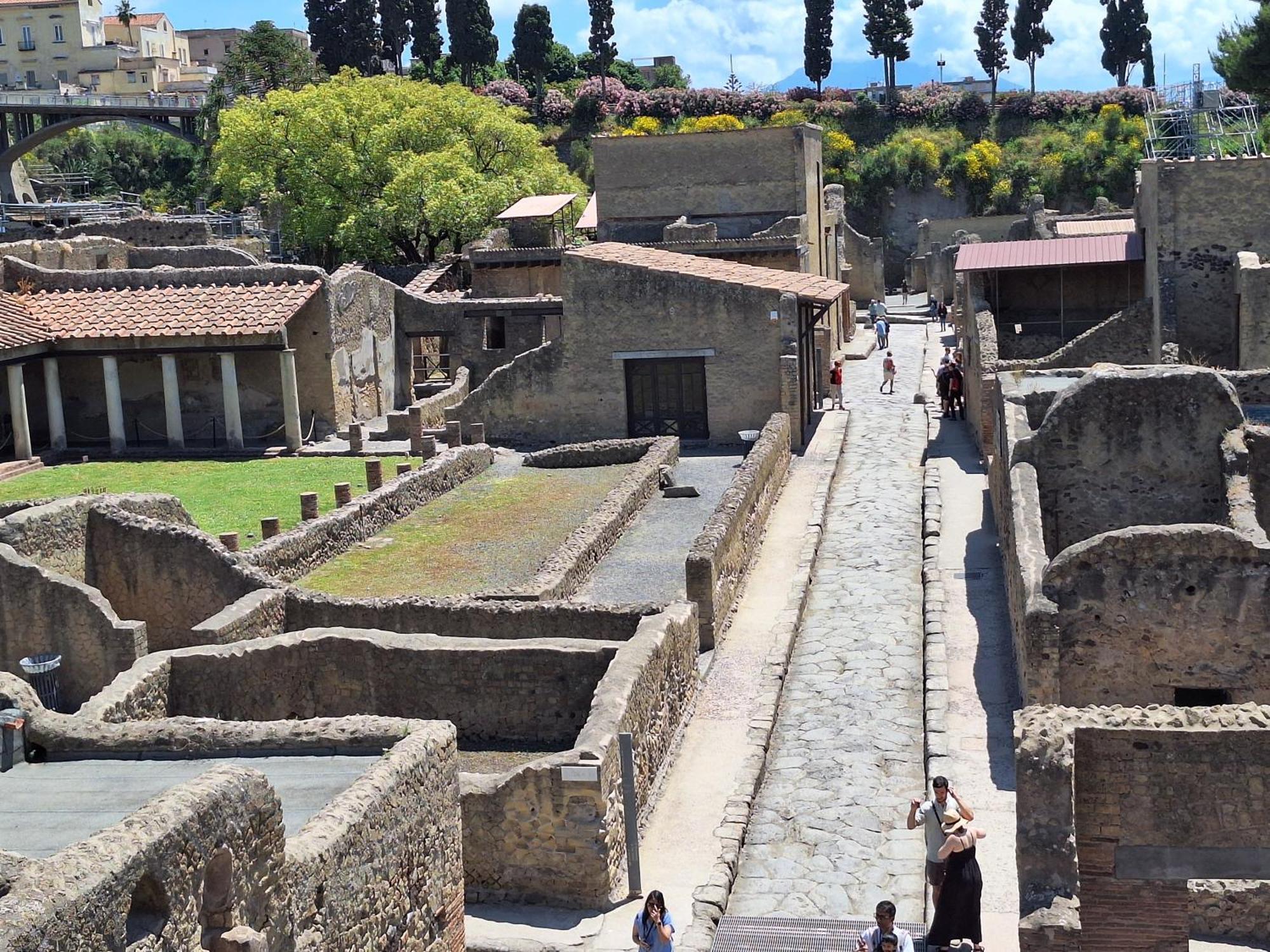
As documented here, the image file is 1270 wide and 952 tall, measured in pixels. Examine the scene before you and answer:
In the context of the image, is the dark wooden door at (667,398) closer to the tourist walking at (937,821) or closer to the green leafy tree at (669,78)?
the tourist walking at (937,821)

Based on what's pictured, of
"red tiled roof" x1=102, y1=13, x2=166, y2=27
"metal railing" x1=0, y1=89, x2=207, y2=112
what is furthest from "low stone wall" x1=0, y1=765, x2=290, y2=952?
"red tiled roof" x1=102, y1=13, x2=166, y2=27

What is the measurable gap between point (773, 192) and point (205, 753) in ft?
109

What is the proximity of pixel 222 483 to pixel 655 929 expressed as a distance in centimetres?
1851

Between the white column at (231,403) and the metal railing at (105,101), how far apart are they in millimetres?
45381

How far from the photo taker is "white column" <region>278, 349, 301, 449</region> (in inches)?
1203

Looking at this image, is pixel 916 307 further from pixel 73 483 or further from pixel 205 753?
pixel 205 753

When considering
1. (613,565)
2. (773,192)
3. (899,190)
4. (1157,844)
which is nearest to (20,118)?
(899,190)

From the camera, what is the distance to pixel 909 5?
85312 millimetres

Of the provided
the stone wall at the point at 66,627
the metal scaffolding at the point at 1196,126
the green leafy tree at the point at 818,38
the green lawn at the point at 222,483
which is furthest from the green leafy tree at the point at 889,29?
the stone wall at the point at 66,627

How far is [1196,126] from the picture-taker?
32125 mm

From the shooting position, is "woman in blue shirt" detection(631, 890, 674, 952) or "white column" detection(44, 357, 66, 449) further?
"white column" detection(44, 357, 66, 449)

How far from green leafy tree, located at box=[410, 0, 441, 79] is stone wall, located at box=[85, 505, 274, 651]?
2833 inches

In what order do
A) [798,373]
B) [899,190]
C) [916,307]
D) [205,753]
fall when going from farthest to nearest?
[899,190], [916,307], [798,373], [205,753]

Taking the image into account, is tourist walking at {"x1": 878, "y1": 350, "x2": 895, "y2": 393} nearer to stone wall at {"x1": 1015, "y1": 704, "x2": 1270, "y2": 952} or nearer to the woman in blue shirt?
stone wall at {"x1": 1015, "y1": 704, "x2": 1270, "y2": 952}
